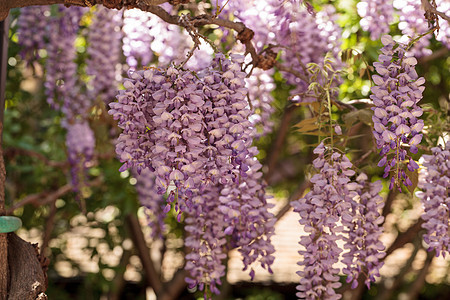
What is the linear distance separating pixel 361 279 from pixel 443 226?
2.21 m

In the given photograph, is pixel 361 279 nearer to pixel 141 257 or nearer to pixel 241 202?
pixel 141 257

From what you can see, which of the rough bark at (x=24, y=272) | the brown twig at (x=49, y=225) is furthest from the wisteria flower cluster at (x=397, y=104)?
the brown twig at (x=49, y=225)

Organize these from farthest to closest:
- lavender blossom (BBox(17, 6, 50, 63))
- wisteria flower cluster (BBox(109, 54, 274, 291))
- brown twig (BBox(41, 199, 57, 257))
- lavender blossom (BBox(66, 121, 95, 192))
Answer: brown twig (BBox(41, 199, 57, 257)) < lavender blossom (BBox(66, 121, 95, 192)) < lavender blossom (BBox(17, 6, 50, 63)) < wisteria flower cluster (BBox(109, 54, 274, 291))

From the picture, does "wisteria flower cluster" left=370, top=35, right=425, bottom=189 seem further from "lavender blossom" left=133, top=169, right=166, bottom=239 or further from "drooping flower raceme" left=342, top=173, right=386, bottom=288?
"lavender blossom" left=133, top=169, right=166, bottom=239

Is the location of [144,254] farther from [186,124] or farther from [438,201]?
[186,124]

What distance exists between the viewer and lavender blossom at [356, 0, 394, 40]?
2.49 m

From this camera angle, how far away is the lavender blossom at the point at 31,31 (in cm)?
282

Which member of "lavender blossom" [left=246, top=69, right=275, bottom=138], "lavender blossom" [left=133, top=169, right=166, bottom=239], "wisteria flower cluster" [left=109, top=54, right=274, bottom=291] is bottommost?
"lavender blossom" [left=133, top=169, right=166, bottom=239]

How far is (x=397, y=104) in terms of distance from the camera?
1.40 metres

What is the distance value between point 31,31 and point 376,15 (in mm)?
1518

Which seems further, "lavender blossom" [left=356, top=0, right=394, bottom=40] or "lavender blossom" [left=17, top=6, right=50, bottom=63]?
"lavender blossom" [left=17, top=6, right=50, bottom=63]

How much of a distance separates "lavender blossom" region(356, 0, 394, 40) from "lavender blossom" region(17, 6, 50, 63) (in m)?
1.42

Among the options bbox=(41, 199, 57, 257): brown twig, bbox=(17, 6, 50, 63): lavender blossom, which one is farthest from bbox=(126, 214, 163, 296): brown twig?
bbox=(17, 6, 50, 63): lavender blossom

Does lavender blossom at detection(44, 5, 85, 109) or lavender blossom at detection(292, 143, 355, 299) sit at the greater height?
lavender blossom at detection(44, 5, 85, 109)
